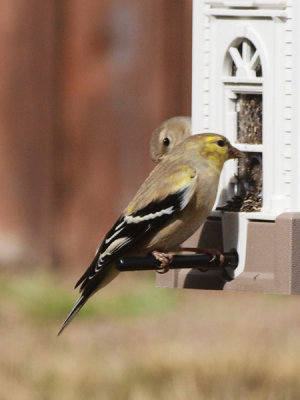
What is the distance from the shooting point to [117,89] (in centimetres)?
686

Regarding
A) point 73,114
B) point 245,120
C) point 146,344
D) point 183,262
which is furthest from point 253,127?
point 73,114

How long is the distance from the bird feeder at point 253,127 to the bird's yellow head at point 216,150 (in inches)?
3.3

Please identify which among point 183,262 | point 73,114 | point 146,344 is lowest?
point 146,344

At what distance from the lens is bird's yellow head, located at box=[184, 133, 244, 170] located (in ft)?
12.1

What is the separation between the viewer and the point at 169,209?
3.63 meters

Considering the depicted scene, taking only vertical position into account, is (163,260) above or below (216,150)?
below

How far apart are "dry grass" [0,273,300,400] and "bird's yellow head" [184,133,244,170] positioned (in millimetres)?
1233

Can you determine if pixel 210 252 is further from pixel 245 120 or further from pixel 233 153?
pixel 245 120

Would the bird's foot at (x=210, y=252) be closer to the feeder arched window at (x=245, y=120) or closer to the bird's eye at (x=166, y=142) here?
the feeder arched window at (x=245, y=120)

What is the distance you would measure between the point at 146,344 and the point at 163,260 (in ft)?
7.15

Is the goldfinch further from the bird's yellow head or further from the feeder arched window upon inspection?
the feeder arched window

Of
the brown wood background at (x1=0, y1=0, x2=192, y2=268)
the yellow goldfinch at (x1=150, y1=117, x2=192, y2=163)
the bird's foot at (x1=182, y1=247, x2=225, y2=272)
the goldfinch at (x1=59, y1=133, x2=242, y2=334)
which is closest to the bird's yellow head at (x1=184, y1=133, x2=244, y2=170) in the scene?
the goldfinch at (x1=59, y1=133, x2=242, y2=334)

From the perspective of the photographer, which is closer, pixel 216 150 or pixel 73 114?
pixel 216 150

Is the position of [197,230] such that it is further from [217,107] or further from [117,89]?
[117,89]
